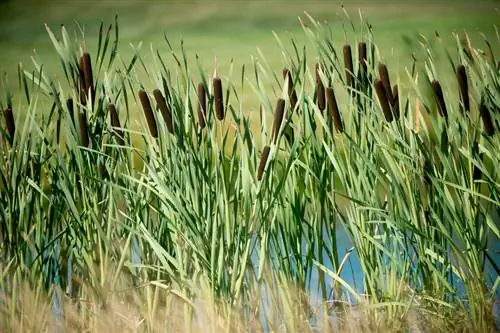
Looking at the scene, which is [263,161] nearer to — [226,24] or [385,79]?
[385,79]

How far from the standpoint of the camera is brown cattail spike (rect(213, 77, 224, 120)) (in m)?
1.31

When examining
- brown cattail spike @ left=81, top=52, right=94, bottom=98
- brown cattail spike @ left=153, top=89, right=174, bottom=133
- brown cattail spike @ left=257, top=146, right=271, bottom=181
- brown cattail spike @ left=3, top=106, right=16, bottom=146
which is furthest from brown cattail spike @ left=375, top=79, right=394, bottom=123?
brown cattail spike @ left=3, top=106, right=16, bottom=146

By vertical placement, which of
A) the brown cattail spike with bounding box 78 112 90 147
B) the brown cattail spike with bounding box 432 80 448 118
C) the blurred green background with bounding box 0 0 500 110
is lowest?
the brown cattail spike with bounding box 78 112 90 147

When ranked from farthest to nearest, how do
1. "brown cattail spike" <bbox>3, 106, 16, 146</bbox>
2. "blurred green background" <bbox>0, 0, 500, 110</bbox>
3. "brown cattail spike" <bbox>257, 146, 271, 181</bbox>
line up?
1. "blurred green background" <bbox>0, 0, 500, 110</bbox>
2. "brown cattail spike" <bbox>3, 106, 16, 146</bbox>
3. "brown cattail spike" <bbox>257, 146, 271, 181</bbox>

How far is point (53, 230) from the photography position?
1393 mm

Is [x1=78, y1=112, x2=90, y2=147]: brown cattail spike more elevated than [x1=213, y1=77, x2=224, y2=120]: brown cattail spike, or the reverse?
[x1=213, y1=77, x2=224, y2=120]: brown cattail spike

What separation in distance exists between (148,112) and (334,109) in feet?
1.17

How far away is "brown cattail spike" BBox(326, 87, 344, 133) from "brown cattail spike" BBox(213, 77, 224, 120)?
20 cm

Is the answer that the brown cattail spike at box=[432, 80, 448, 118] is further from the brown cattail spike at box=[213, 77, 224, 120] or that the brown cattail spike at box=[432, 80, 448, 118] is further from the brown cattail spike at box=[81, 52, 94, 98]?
the brown cattail spike at box=[81, 52, 94, 98]

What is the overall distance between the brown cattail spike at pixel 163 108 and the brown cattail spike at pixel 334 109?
0.30m

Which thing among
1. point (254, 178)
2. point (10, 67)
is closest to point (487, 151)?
point (254, 178)

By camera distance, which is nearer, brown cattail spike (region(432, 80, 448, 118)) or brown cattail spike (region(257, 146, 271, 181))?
brown cattail spike (region(257, 146, 271, 181))

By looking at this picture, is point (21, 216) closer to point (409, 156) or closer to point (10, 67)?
point (10, 67)

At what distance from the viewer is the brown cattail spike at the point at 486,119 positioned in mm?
1401
